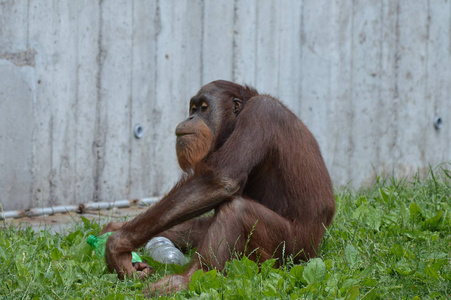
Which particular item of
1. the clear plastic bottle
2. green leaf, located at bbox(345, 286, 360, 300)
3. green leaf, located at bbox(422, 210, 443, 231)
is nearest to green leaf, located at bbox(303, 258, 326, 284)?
green leaf, located at bbox(345, 286, 360, 300)

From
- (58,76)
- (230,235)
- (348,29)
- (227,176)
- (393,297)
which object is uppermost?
(348,29)

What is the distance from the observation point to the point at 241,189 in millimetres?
3506

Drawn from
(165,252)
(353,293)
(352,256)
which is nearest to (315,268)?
(353,293)

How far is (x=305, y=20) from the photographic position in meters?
6.54

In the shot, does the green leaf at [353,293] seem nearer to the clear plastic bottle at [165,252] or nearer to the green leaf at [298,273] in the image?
the green leaf at [298,273]

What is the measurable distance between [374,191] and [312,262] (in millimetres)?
2169

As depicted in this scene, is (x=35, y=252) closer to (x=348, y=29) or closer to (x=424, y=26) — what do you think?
(x=348, y=29)

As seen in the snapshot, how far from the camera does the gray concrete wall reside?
16.5 ft

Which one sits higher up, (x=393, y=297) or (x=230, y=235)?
(x=230, y=235)

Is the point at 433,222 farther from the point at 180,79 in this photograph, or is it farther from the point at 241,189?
the point at 180,79

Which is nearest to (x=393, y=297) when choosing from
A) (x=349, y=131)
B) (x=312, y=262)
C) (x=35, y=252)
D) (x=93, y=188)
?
(x=312, y=262)

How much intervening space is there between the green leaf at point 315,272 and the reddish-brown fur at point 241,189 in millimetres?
348

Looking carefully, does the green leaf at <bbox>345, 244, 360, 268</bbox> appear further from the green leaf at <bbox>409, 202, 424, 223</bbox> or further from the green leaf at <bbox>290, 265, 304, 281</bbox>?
the green leaf at <bbox>409, 202, 424, 223</bbox>

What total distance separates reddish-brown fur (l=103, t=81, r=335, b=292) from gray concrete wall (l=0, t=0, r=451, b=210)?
5.53ft
